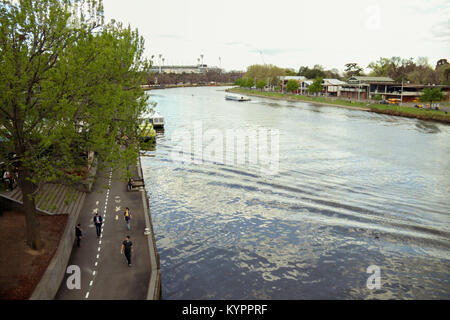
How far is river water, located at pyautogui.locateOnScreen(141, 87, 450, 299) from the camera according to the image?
66.7 ft

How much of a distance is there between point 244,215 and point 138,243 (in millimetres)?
10813

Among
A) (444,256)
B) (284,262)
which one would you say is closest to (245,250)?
(284,262)

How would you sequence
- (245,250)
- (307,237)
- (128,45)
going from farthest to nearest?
(128,45) → (307,237) → (245,250)

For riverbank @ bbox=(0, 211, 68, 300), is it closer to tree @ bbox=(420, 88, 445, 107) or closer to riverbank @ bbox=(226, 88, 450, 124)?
riverbank @ bbox=(226, 88, 450, 124)

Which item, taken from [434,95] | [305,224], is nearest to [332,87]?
[434,95]

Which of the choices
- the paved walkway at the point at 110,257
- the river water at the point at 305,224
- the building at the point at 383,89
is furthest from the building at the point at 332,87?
the paved walkway at the point at 110,257

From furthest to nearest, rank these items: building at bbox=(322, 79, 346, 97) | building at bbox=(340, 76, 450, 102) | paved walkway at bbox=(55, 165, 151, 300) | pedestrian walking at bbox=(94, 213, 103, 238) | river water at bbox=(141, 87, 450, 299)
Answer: building at bbox=(322, 79, 346, 97), building at bbox=(340, 76, 450, 102), pedestrian walking at bbox=(94, 213, 103, 238), river water at bbox=(141, 87, 450, 299), paved walkway at bbox=(55, 165, 151, 300)

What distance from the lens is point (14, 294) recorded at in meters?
14.5

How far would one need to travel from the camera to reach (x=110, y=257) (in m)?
19.4

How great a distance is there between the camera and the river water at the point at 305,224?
20328 mm

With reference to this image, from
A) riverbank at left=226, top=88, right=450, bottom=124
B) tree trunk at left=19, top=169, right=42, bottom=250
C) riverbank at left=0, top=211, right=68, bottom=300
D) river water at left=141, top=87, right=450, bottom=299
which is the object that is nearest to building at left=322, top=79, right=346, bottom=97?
riverbank at left=226, top=88, right=450, bottom=124

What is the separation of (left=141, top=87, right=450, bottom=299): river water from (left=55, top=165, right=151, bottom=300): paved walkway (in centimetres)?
219

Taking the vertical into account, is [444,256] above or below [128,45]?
below
